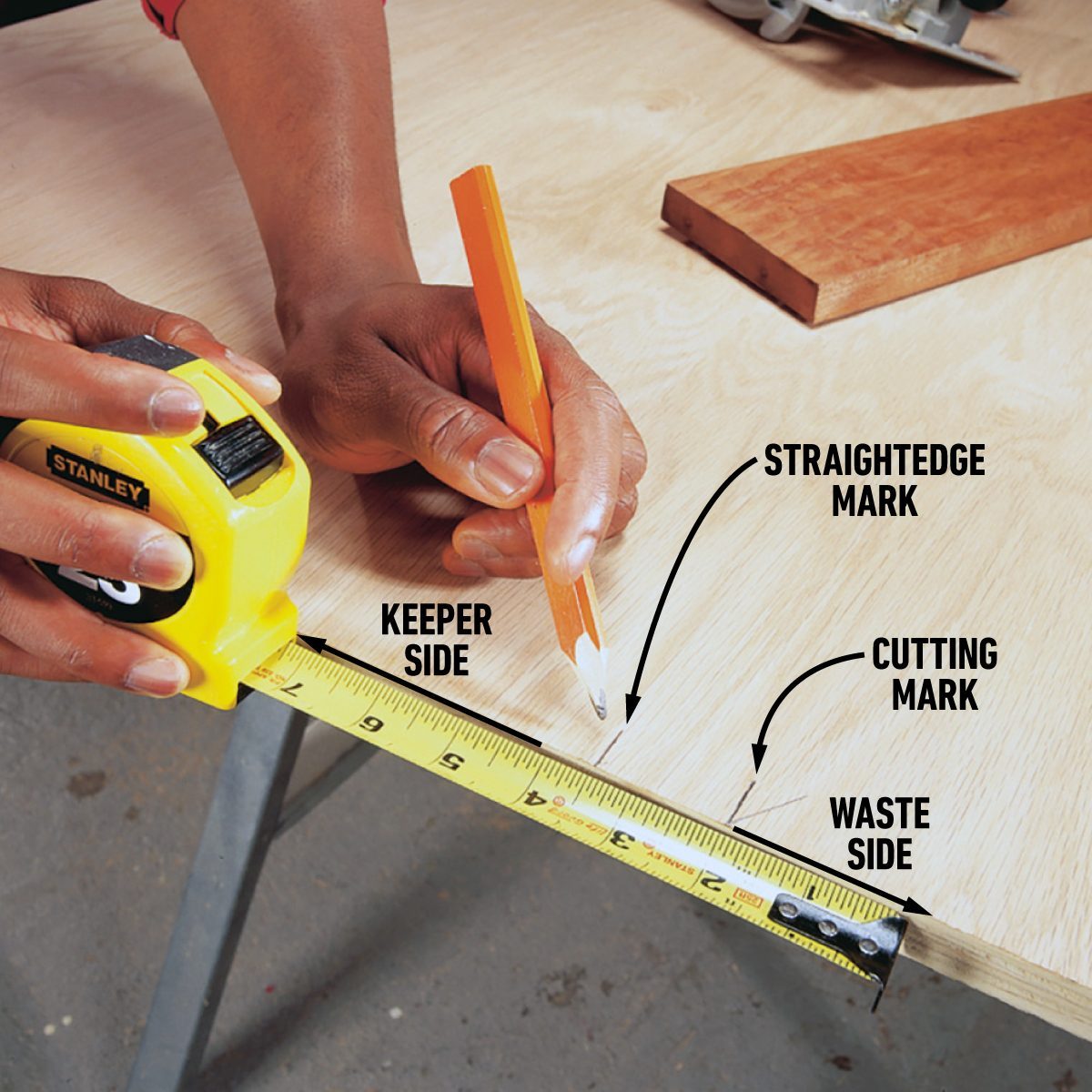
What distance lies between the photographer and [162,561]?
2.01 ft

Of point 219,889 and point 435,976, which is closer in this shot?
point 219,889

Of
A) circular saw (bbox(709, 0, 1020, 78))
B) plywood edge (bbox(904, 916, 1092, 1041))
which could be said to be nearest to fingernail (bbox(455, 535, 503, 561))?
plywood edge (bbox(904, 916, 1092, 1041))

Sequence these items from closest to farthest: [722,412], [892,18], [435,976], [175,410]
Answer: [175,410]
[722,412]
[892,18]
[435,976]

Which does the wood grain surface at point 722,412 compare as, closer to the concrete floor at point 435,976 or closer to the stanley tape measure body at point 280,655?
the stanley tape measure body at point 280,655

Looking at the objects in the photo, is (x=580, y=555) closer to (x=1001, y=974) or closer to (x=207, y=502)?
(x=207, y=502)

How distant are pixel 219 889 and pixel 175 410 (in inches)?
29.8

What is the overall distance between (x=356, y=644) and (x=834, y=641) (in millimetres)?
309

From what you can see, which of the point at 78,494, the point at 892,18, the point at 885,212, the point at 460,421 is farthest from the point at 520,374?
the point at 892,18

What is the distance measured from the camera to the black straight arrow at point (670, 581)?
2.26 feet

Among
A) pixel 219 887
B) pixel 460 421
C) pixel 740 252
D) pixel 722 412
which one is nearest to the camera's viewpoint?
pixel 460 421

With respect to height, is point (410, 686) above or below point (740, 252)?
below

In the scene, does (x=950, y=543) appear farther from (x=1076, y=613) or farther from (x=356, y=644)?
(x=356, y=644)

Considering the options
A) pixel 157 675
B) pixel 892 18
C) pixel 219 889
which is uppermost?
pixel 892 18

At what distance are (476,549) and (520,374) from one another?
12 cm
